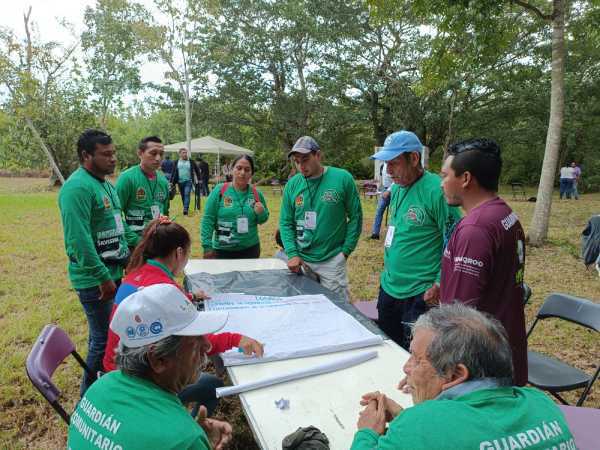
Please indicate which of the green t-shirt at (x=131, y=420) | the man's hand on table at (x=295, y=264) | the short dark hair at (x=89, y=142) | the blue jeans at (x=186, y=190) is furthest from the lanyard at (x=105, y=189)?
the blue jeans at (x=186, y=190)

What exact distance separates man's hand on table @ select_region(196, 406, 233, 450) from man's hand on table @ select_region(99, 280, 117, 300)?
1.23 m

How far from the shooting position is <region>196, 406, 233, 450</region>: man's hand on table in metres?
1.52

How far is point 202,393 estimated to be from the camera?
2.05 m

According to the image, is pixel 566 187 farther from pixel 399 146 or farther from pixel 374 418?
pixel 374 418

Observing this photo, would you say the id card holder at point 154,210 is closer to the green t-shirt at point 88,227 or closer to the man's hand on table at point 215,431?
the green t-shirt at point 88,227

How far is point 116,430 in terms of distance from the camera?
1.02 meters

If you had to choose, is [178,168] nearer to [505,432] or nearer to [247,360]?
[247,360]

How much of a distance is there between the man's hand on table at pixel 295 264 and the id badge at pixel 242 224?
2.08ft

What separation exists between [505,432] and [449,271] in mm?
806

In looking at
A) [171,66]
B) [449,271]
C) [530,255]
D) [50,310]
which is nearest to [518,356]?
[449,271]

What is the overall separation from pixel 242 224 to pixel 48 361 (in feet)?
6.30

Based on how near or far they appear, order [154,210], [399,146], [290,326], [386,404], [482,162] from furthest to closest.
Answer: [154,210]
[399,146]
[290,326]
[482,162]
[386,404]

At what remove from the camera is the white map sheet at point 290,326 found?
1767 millimetres

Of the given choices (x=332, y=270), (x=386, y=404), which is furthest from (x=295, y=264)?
(x=386, y=404)
